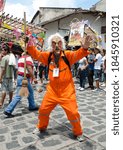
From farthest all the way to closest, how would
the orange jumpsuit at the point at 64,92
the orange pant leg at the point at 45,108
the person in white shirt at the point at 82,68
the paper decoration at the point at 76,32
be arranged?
the paper decoration at the point at 76,32 < the person in white shirt at the point at 82,68 < the orange pant leg at the point at 45,108 < the orange jumpsuit at the point at 64,92

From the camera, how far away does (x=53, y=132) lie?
5.67 metres

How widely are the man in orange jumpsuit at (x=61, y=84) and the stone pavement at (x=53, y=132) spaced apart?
0.29 metres

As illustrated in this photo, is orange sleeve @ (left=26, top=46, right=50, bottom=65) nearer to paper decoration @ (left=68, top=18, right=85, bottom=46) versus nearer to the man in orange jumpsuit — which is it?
the man in orange jumpsuit

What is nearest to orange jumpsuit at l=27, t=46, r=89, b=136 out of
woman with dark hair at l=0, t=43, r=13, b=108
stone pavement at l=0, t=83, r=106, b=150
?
stone pavement at l=0, t=83, r=106, b=150

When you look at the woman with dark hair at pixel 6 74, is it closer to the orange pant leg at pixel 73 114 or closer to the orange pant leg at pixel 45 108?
the orange pant leg at pixel 45 108

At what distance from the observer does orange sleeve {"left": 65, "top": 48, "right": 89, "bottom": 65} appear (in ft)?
16.7

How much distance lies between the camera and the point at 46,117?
5465 millimetres

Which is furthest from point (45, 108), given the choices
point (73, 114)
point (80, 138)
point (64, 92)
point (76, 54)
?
point (76, 54)

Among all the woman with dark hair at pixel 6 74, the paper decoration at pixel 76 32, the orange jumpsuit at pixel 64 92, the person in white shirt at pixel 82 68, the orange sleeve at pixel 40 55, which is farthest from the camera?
the paper decoration at pixel 76 32

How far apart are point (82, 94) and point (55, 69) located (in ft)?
16.5

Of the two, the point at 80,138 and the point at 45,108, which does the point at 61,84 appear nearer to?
the point at 45,108

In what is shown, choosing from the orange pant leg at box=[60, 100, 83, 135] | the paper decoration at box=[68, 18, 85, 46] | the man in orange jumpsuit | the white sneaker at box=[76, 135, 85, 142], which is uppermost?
the paper decoration at box=[68, 18, 85, 46]

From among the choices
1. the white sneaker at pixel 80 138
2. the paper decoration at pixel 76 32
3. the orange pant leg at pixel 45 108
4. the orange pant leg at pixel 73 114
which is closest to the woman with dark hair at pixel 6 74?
the orange pant leg at pixel 45 108

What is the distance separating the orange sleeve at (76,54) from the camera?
5.09 meters
